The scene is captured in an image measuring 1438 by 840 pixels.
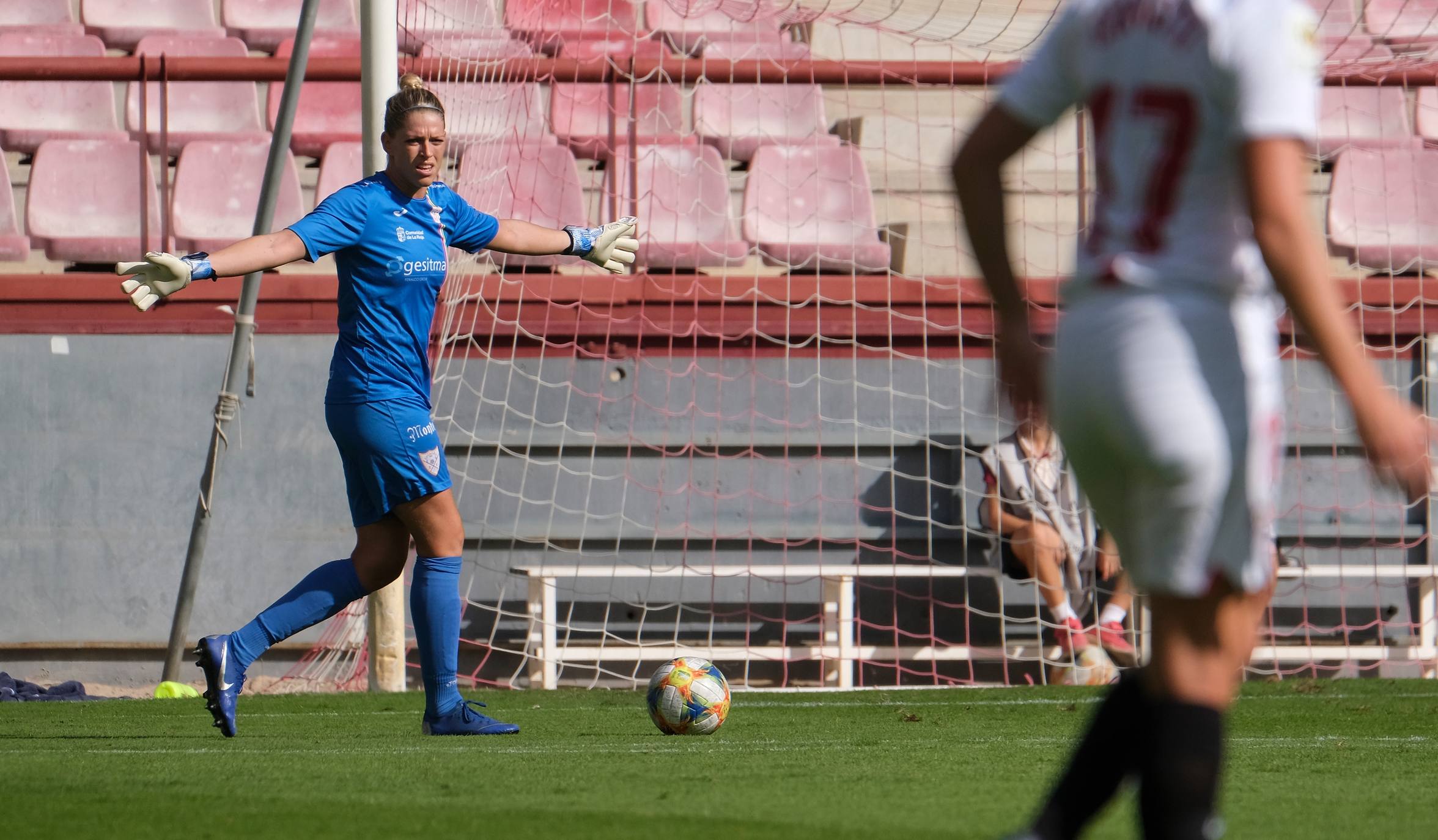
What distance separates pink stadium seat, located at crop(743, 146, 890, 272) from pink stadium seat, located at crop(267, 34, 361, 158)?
7.89 feet

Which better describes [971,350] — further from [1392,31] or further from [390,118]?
[390,118]

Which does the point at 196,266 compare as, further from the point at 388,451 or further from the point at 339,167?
the point at 339,167

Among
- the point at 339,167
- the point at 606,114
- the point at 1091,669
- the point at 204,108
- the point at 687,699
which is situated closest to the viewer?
the point at 687,699

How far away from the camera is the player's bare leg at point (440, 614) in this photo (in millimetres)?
4785

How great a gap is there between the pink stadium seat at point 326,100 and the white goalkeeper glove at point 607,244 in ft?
15.4

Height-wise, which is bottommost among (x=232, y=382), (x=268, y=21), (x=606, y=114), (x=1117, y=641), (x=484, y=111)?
(x=1117, y=641)

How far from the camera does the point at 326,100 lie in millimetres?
10070

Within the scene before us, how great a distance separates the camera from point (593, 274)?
837 centimetres

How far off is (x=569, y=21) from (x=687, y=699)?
19.4ft

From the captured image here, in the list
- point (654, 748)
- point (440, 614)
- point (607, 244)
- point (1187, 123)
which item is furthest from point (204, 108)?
point (1187, 123)

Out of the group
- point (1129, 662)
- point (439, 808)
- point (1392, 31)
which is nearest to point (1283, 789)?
point (439, 808)

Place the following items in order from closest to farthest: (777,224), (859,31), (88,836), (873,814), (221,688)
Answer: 1. (88,836)
2. (873,814)
3. (221,688)
4. (777,224)
5. (859,31)

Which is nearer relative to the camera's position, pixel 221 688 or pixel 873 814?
pixel 873 814

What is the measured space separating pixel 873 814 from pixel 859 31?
8160 mm
